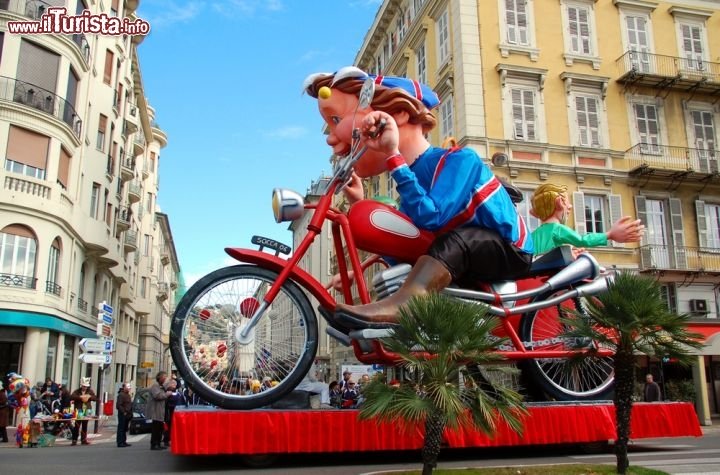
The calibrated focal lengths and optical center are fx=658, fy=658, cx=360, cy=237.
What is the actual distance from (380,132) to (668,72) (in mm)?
21665

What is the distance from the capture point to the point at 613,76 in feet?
77.6

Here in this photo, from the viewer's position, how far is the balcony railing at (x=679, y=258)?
876 inches

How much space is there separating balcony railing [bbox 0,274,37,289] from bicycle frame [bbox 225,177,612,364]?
17623mm

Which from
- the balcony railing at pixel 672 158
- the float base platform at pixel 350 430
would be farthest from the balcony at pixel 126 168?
the float base platform at pixel 350 430

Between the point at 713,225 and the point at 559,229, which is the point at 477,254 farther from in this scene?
the point at 713,225

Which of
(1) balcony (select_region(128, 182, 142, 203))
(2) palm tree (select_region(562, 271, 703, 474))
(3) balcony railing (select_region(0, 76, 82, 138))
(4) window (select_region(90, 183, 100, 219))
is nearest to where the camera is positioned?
(2) palm tree (select_region(562, 271, 703, 474))

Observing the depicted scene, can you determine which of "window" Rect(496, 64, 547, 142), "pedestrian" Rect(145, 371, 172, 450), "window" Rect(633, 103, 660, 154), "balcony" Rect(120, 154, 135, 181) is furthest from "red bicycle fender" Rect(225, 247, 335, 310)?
"balcony" Rect(120, 154, 135, 181)

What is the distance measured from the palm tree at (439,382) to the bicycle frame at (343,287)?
102 cm

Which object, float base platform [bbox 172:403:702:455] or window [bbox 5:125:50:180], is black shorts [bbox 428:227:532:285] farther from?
window [bbox 5:125:50:180]

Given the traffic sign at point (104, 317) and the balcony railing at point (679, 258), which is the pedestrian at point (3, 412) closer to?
the traffic sign at point (104, 317)

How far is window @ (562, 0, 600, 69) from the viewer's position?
23469 mm

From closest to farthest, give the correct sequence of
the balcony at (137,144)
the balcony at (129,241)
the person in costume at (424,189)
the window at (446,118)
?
the person in costume at (424,189), the window at (446,118), the balcony at (129,241), the balcony at (137,144)

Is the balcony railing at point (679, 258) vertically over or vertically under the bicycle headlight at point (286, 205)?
over

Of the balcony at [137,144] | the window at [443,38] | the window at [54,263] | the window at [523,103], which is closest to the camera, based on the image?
the window at [523,103]
